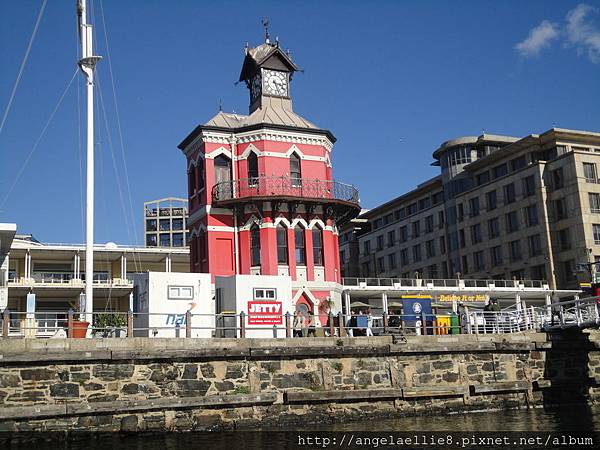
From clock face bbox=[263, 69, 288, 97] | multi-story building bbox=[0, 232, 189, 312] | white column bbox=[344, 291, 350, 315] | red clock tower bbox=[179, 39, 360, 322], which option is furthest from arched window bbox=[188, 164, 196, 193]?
multi-story building bbox=[0, 232, 189, 312]

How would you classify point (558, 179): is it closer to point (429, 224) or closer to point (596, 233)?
point (596, 233)

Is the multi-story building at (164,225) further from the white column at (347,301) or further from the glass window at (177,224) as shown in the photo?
the white column at (347,301)

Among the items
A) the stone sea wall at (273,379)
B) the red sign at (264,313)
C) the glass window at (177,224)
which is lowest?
the stone sea wall at (273,379)

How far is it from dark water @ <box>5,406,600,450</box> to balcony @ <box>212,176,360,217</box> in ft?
49.0

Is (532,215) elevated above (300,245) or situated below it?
above

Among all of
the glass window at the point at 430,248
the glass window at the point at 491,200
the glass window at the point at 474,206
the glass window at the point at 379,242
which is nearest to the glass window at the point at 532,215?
the glass window at the point at 491,200

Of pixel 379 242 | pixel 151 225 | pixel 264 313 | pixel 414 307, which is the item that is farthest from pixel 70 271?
pixel 151 225

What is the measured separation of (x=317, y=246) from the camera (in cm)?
3934

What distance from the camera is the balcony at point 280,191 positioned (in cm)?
3775

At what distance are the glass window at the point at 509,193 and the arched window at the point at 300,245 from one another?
3508cm

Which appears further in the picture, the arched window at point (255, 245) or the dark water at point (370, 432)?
the arched window at point (255, 245)

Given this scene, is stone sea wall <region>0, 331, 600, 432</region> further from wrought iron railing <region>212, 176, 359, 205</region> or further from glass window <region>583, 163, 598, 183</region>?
glass window <region>583, 163, 598, 183</region>

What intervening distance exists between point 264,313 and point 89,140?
10026mm

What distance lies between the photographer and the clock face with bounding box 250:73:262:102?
42938 mm
